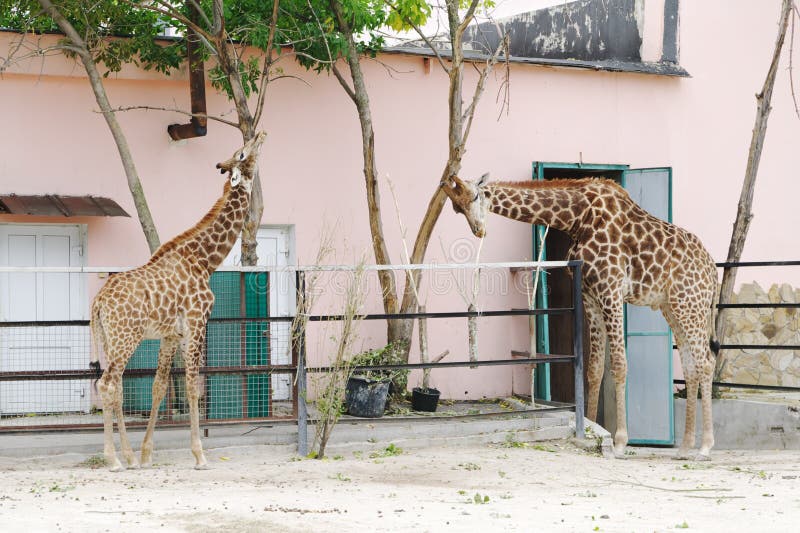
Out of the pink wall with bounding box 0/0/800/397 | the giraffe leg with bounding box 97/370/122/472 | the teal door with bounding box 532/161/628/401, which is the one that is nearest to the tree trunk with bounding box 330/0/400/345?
the pink wall with bounding box 0/0/800/397

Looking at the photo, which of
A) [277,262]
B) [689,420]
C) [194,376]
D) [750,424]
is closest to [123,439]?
[194,376]

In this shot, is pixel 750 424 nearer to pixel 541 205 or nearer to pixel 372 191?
pixel 541 205

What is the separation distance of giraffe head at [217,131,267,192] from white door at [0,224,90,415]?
2.51 m

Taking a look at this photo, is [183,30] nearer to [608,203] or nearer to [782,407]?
[608,203]

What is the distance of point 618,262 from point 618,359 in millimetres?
848

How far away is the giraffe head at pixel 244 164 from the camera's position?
8.06 m

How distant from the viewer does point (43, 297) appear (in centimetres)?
1015

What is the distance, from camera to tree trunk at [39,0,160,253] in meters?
9.31

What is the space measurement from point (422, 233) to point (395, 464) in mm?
3100

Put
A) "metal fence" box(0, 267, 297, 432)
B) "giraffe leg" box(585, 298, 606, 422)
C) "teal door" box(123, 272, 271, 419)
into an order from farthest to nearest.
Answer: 1. "giraffe leg" box(585, 298, 606, 422)
2. "teal door" box(123, 272, 271, 419)
3. "metal fence" box(0, 267, 297, 432)

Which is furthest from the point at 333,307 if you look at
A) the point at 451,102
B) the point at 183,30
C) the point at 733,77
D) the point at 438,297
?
the point at 733,77

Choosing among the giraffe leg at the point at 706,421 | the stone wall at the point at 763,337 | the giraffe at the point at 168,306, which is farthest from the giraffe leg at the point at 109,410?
the stone wall at the point at 763,337

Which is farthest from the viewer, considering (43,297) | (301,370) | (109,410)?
(43,297)

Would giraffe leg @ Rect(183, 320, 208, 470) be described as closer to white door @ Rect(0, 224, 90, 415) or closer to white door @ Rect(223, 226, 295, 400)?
white door @ Rect(0, 224, 90, 415)
